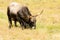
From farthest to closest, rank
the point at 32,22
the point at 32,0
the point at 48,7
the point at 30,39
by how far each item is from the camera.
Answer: the point at 32,0
the point at 48,7
the point at 32,22
the point at 30,39

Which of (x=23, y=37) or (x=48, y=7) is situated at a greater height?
(x=23, y=37)

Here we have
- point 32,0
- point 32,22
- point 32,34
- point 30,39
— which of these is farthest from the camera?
point 32,0

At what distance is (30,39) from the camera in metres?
13.2

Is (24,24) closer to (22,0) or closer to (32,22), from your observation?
(32,22)

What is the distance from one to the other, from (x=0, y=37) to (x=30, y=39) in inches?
54.8

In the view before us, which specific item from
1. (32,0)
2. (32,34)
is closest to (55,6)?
(32,0)

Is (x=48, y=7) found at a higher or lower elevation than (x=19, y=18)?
lower

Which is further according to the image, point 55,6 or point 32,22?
point 55,6

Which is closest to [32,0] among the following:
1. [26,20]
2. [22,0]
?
[22,0]

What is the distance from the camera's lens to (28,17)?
17.3 meters

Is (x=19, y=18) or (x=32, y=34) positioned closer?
(x=32, y=34)

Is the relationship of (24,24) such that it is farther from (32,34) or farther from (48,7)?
(48,7)

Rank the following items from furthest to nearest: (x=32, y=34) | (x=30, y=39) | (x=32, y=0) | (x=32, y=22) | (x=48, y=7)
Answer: (x=32, y=0) → (x=48, y=7) → (x=32, y=22) → (x=32, y=34) → (x=30, y=39)

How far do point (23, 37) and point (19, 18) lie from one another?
12.7 ft
